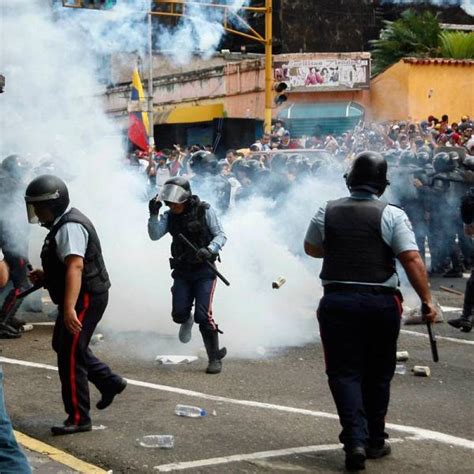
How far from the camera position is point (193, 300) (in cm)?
941

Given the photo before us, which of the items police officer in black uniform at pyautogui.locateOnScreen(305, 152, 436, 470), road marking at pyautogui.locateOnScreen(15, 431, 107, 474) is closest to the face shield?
road marking at pyautogui.locateOnScreen(15, 431, 107, 474)

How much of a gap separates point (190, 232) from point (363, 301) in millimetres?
3347

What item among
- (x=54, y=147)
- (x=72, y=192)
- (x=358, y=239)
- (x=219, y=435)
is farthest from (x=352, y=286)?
(x=54, y=147)

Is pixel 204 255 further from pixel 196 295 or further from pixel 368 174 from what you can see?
pixel 368 174

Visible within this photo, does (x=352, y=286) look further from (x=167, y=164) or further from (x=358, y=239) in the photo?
(x=167, y=164)

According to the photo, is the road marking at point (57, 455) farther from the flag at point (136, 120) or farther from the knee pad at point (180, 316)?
the flag at point (136, 120)

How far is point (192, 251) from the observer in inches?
364

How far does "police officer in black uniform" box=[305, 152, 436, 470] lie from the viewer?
6.20 meters

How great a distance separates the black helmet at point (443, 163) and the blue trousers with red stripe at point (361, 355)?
9624mm

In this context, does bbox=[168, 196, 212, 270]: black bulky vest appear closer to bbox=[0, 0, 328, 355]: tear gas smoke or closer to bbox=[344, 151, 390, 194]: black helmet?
bbox=[0, 0, 328, 355]: tear gas smoke

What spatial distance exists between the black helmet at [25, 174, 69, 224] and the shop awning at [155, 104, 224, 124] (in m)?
26.1

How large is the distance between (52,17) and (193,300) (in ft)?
19.7

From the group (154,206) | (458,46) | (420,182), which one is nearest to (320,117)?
(458,46)

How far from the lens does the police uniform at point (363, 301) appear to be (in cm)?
621
